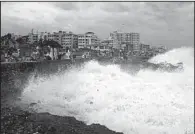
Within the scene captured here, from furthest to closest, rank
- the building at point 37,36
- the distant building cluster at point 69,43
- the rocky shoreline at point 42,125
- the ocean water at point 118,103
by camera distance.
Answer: the building at point 37,36 → the distant building cluster at point 69,43 → the ocean water at point 118,103 → the rocky shoreline at point 42,125

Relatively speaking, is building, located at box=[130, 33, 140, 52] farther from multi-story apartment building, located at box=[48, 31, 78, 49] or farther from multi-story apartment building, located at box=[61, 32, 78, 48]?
multi-story apartment building, located at box=[48, 31, 78, 49]

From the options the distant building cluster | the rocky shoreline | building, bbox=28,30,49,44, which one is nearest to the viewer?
the rocky shoreline

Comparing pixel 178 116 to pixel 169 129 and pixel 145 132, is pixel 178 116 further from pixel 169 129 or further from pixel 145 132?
pixel 145 132

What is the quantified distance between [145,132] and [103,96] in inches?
210

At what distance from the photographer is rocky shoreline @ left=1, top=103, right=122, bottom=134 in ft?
28.2

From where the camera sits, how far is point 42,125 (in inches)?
354

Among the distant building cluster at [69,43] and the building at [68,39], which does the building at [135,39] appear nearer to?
the distant building cluster at [69,43]

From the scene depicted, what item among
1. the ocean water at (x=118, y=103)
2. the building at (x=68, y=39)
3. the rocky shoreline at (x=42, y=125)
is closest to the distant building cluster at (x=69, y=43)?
the building at (x=68, y=39)

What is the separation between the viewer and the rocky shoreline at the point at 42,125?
8.60 m

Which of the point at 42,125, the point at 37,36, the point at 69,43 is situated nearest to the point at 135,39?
the point at 69,43

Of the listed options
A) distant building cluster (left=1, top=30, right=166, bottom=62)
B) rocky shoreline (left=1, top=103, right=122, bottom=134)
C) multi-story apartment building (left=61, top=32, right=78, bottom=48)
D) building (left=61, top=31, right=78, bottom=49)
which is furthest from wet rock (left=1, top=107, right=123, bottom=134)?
multi-story apartment building (left=61, top=32, right=78, bottom=48)

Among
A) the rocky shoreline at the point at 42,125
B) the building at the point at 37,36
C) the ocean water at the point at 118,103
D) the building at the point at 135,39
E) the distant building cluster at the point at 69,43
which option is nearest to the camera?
the rocky shoreline at the point at 42,125

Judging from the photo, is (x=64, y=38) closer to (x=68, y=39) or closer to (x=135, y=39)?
(x=68, y=39)

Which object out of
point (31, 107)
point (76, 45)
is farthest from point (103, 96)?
point (76, 45)
